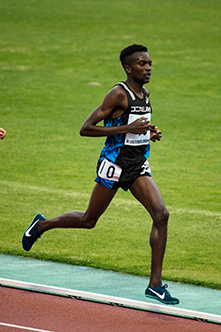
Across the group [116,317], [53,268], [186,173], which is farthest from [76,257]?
[186,173]

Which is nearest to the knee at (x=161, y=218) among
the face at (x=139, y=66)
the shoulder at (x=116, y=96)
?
the shoulder at (x=116, y=96)

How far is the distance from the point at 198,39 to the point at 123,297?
61.6ft

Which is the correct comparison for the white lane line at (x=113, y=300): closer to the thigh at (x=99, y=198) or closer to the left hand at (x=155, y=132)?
the thigh at (x=99, y=198)

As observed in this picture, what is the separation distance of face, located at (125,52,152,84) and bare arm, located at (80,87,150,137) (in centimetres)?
23

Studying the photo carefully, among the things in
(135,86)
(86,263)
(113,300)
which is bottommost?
(113,300)

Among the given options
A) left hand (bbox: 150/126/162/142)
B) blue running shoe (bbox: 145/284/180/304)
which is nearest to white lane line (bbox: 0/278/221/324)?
blue running shoe (bbox: 145/284/180/304)

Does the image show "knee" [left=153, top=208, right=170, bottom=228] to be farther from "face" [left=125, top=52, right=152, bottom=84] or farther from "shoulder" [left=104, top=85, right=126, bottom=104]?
"face" [left=125, top=52, right=152, bottom=84]

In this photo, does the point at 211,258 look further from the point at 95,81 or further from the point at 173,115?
the point at 95,81

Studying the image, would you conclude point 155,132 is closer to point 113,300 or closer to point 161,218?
point 161,218

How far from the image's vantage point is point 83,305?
18.9ft

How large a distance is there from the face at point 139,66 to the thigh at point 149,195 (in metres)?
0.94

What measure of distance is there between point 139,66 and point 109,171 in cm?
103

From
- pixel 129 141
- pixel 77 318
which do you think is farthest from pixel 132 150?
pixel 77 318

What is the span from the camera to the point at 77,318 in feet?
17.9
